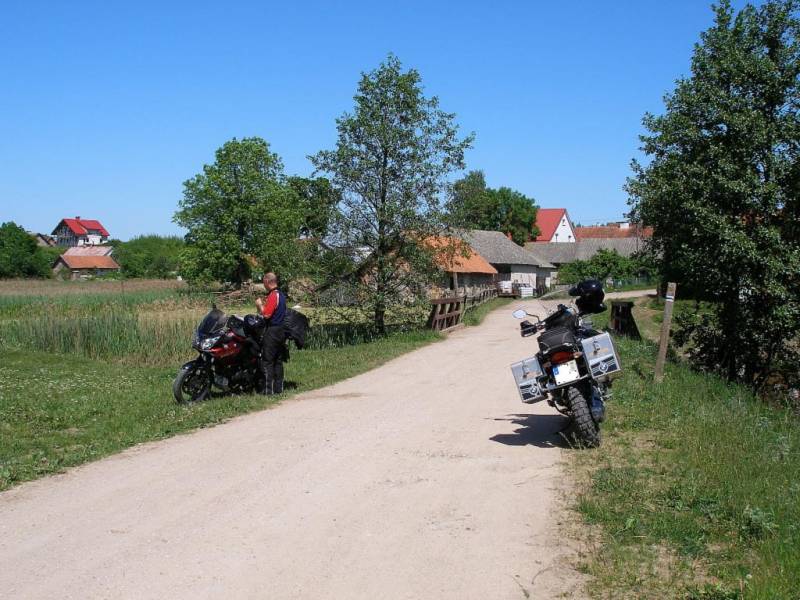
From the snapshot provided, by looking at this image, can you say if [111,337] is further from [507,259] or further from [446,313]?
[507,259]

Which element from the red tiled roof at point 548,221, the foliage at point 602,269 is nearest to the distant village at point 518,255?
the red tiled roof at point 548,221

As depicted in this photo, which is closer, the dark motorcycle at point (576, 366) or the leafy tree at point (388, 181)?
the dark motorcycle at point (576, 366)

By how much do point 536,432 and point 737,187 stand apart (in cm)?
992

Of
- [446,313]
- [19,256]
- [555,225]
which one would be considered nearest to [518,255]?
[446,313]

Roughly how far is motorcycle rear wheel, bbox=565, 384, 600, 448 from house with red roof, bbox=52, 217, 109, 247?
18686 cm

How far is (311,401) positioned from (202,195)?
52.2 m

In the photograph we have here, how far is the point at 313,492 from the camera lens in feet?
20.8

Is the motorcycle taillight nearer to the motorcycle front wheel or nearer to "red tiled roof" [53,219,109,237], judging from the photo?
the motorcycle front wheel

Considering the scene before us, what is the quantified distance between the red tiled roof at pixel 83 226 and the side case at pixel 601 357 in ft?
624

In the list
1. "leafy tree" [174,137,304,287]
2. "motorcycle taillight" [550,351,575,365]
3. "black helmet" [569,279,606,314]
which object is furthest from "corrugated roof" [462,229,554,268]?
"motorcycle taillight" [550,351,575,365]

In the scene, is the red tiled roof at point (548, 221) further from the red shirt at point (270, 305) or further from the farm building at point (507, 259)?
the red shirt at point (270, 305)

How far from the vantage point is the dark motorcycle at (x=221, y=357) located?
11.0m

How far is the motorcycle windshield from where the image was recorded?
36.2 feet

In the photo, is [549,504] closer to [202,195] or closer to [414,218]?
[414,218]
